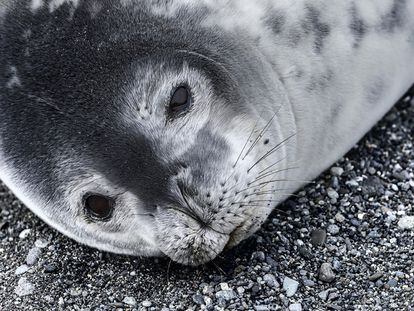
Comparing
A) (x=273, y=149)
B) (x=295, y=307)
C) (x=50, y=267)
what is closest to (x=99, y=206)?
(x=50, y=267)

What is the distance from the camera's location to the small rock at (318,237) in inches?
152

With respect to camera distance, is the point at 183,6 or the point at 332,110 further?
the point at 332,110

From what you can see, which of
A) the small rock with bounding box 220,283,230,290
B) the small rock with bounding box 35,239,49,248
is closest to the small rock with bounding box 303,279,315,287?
the small rock with bounding box 220,283,230,290

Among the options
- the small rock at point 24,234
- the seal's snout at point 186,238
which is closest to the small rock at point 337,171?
the seal's snout at point 186,238

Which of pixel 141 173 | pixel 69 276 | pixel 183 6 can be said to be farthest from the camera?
pixel 69 276

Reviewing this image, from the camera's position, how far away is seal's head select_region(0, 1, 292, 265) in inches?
133

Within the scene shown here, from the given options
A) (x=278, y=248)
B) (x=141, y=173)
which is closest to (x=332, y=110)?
(x=278, y=248)

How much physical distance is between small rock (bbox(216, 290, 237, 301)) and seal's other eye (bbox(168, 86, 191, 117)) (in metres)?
0.81

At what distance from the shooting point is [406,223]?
3912mm

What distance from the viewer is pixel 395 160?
426 centimetres

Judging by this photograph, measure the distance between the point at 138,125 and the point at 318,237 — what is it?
1050 mm

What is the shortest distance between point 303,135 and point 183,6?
2.79 ft

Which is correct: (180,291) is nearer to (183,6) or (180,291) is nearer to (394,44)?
(183,6)

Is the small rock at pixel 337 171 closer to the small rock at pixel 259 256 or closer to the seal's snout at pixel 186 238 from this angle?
the small rock at pixel 259 256
